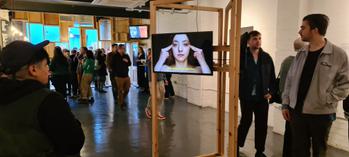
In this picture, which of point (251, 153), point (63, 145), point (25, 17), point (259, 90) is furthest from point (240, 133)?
point (25, 17)

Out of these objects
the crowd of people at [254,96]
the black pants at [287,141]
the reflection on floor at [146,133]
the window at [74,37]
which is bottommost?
the reflection on floor at [146,133]

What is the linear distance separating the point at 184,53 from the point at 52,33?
32.2ft

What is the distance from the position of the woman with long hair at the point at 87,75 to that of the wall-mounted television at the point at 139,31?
3188 mm

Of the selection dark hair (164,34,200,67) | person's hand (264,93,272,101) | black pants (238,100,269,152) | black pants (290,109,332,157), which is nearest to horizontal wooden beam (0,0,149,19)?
dark hair (164,34,200,67)

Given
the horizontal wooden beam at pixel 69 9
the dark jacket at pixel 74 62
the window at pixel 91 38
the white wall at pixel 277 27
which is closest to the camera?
the white wall at pixel 277 27

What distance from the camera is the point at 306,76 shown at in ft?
7.45

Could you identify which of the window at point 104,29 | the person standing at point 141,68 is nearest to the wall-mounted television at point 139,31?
the person standing at point 141,68

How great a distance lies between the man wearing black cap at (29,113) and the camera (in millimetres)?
1246

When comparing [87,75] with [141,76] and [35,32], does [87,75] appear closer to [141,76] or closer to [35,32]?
[141,76]

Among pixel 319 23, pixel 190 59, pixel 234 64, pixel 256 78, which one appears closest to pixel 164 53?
pixel 190 59

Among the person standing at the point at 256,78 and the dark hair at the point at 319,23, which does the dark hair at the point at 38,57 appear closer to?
the dark hair at the point at 319,23

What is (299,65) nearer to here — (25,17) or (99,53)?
(99,53)

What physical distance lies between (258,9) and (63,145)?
4840mm

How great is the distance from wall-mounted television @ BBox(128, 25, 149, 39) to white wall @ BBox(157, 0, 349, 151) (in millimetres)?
2382
